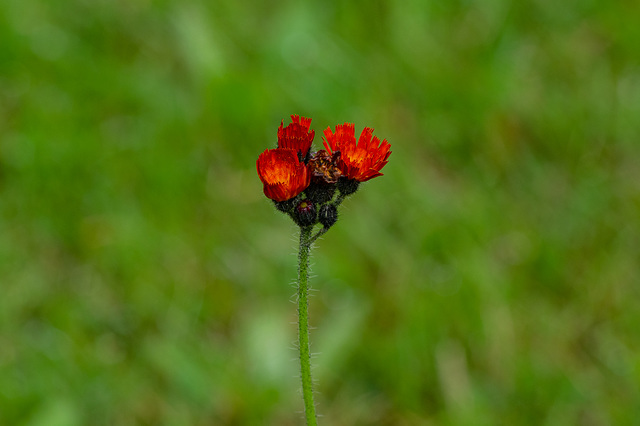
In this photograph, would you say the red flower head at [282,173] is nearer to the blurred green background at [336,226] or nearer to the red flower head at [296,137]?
the red flower head at [296,137]

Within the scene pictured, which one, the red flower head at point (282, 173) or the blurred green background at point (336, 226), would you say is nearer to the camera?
the red flower head at point (282, 173)

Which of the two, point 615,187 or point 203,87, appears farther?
point 203,87

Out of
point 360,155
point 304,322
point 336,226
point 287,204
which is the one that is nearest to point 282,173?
point 287,204

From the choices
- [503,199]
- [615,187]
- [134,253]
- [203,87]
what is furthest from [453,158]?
[134,253]

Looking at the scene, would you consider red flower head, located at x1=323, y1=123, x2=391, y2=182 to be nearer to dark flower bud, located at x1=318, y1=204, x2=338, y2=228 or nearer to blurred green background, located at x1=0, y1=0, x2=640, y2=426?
dark flower bud, located at x1=318, y1=204, x2=338, y2=228

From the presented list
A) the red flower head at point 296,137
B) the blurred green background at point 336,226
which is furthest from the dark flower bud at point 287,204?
the blurred green background at point 336,226

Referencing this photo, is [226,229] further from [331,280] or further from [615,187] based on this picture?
[615,187]

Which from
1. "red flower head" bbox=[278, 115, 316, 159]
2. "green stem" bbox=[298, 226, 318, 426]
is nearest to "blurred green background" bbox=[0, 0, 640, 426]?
"green stem" bbox=[298, 226, 318, 426]
